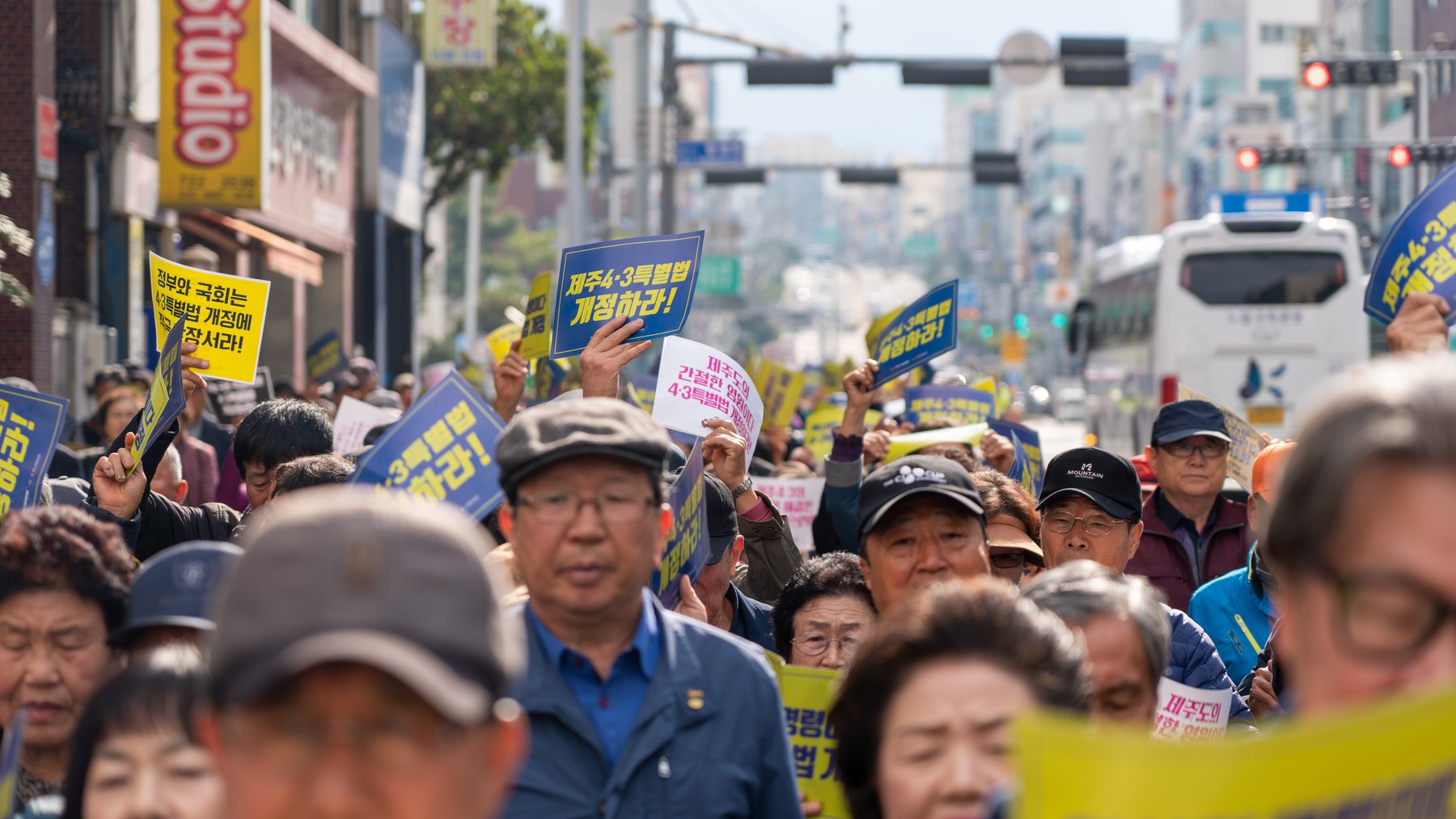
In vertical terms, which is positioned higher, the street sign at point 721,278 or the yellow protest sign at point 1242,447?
the street sign at point 721,278

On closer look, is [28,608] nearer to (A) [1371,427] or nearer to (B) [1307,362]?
(A) [1371,427]

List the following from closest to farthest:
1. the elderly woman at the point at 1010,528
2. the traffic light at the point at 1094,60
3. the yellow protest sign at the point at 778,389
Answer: the elderly woman at the point at 1010,528, the yellow protest sign at the point at 778,389, the traffic light at the point at 1094,60

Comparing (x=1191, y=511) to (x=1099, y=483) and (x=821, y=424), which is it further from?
(x=821, y=424)

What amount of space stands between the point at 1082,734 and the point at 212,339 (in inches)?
245

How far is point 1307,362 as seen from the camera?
23516 mm

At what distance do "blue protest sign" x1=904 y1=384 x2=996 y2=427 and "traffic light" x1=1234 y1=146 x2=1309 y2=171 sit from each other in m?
11.3

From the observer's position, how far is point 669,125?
26078 millimetres

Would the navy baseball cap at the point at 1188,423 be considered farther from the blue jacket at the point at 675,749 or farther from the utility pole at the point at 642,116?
the utility pole at the point at 642,116

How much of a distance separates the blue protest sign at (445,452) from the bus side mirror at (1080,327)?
2455 cm

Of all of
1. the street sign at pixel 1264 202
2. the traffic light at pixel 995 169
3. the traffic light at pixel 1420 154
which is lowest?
the street sign at pixel 1264 202

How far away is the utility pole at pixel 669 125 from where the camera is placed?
2531 cm

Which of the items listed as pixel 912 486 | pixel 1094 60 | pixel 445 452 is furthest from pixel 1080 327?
→ pixel 912 486

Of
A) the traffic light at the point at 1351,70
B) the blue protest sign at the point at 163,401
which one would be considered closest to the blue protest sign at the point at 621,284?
the blue protest sign at the point at 163,401

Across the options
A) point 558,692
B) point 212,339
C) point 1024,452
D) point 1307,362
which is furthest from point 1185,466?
point 1307,362
